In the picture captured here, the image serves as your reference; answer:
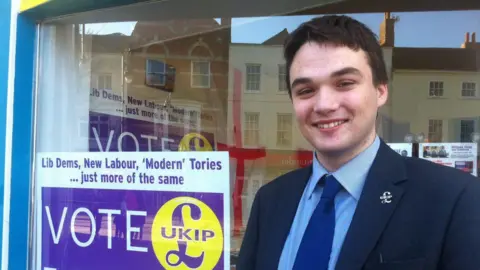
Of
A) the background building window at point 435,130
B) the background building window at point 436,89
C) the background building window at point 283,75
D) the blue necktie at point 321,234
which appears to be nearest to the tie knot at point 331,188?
the blue necktie at point 321,234

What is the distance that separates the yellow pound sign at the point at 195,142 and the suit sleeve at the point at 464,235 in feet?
5.46

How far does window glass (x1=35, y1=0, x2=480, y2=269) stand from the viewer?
243 centimetres

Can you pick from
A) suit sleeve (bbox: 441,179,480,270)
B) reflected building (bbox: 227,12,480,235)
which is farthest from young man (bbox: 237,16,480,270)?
reflected building (bbox: 227,12,480,235)

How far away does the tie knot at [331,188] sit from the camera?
1.19 metres

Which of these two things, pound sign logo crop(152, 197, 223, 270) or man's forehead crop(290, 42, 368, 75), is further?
pound sign logo crop(152, 197, 223, 270)

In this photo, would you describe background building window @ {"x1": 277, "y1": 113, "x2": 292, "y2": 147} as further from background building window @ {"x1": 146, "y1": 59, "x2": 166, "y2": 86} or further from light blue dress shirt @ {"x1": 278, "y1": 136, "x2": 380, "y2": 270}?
light blue dress shirt @ {"x1": 278, "y1": 136, "x2": 380, "y2": 270}

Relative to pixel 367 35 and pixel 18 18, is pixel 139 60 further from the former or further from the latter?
pixel 367 35

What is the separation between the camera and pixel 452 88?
4.62 meters

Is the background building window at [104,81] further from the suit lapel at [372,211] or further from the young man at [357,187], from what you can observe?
the suit lapel at [372,211]

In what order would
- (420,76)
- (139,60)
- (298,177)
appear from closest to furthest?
1. (298,177)
2. (139,60)
3. (420,76)

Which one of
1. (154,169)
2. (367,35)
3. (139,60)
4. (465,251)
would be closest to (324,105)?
(367,35)

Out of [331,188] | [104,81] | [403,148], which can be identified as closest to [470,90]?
[403,148]

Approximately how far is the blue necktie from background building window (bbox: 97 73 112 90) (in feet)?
6.53

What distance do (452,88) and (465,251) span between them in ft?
13.3
